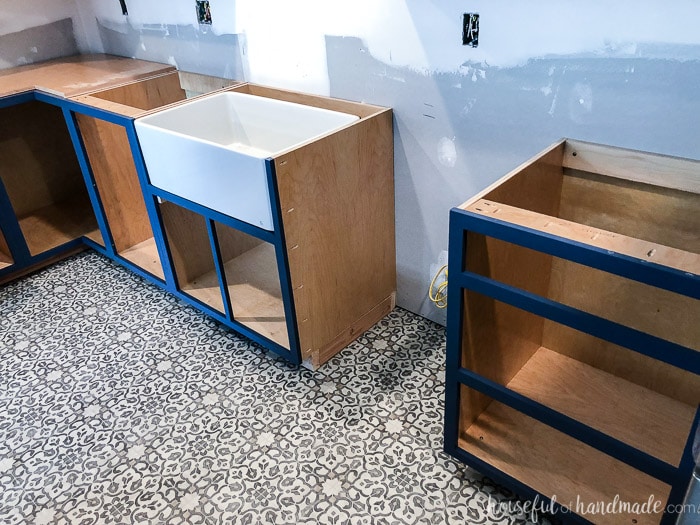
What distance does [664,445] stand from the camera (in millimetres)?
1643

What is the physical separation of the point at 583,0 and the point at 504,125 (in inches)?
16.4

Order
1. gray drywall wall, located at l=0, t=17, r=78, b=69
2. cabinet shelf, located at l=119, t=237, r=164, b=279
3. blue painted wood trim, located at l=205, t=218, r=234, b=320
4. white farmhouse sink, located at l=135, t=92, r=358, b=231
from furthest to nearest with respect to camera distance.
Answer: gray drywall wall, located at l=0, t=17, r=78, b=69 → cabinet shelf, located at l=119, t=237, r=164, b=279 → blue painted wood trim, located at l=205, t=218, r=234, b=320 → white farmhouse sink, located at l=135, t=92, r=358, b=231

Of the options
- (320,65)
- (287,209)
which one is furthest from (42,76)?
(287,209)

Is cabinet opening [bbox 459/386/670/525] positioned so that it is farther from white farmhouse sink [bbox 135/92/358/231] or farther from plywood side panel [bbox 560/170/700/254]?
white farmhouse sink [bbox 135/92/358/231]

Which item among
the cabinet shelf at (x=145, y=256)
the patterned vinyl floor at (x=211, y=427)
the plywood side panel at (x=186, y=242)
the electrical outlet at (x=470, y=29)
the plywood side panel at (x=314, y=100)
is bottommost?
the patterned vinyl floor at (x=211, y=427)

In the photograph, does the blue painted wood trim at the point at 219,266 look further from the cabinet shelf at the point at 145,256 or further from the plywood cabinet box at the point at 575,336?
the plywood cabinet box at the point at 575,336

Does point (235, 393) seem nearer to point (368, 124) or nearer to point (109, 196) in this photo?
point (368, 124)

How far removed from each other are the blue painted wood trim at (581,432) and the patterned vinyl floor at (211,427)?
0.39 metres

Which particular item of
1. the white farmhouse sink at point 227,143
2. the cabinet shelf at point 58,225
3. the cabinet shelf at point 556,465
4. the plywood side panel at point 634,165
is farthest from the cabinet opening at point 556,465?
the cabinet shelf at point 58,225

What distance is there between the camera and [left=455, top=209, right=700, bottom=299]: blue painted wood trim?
1051 mm

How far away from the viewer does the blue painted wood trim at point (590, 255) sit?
1051 mm

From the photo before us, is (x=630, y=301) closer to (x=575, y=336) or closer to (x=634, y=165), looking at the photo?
(x=575, y=336)

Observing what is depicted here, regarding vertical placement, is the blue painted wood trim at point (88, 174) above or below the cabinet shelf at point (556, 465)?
above

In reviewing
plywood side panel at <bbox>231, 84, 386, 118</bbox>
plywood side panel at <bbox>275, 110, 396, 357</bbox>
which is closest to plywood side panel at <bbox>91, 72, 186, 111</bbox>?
plywood side panel at <bbox>231, 84, 386, 118</bbox>
